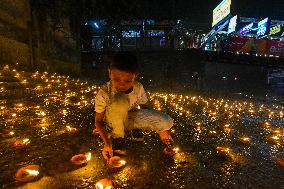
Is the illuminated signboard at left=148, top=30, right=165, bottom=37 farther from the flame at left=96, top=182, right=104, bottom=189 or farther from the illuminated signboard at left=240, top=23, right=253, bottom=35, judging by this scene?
the flame at left=96, top=182, right=104, bottom=189

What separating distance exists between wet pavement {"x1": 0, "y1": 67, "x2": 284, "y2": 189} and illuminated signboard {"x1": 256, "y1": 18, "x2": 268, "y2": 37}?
2292cm

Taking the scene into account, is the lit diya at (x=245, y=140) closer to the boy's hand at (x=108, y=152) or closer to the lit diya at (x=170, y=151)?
the lit diya at (x=170, y=151)

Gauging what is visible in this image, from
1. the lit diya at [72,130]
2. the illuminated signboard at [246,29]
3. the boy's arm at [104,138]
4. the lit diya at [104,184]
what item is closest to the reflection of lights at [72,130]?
the lit diya at [72,130]

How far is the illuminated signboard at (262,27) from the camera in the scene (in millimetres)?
28188

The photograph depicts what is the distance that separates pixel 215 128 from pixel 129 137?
2203 mm

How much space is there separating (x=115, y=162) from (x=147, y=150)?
70cm

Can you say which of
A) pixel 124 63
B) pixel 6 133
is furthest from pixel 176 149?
pixel 6 133

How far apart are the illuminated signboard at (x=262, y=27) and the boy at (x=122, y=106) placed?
89.1 ft

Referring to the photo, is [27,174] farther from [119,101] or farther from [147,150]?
[147,150]

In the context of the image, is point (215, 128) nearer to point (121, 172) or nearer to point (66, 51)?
point (121, 172)

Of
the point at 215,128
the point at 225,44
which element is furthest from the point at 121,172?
the point at 225,44

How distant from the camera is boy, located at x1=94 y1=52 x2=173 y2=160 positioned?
361 cm

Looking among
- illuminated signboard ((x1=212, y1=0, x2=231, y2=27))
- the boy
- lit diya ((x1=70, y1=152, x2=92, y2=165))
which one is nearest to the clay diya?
the boy

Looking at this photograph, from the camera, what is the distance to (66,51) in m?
14.3
